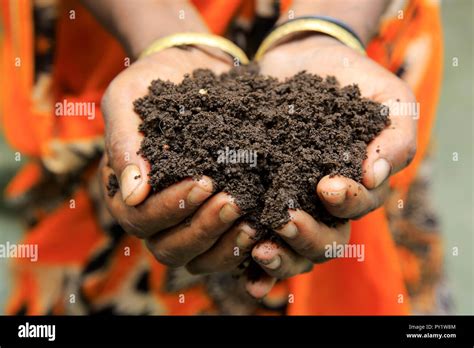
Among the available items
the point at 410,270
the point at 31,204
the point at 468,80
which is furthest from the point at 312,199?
the point at 468,80

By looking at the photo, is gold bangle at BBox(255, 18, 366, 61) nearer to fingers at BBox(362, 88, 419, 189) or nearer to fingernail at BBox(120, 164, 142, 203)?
fingers at BBox(362, 88, 419, 189)

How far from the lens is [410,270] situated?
4.77 ft

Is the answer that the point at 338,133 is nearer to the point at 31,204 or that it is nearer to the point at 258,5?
the point at 258,5

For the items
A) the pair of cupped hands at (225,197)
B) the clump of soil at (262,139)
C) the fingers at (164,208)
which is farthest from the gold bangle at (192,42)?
the fingers at (164,208)

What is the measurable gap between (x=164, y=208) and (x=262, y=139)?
6.4 inches

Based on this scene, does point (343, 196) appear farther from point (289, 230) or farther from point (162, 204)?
point (162, 204)

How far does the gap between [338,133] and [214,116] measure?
0.17 metres

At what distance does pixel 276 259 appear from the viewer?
807mm

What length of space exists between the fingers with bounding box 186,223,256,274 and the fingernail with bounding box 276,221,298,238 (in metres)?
0.04

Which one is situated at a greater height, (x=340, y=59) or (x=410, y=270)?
(x=340, y=59)

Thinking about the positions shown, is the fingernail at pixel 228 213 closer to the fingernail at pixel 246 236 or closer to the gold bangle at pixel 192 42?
the fingernail at pixel 246 236

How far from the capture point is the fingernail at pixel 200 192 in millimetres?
771

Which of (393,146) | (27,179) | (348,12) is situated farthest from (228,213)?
(27,179)

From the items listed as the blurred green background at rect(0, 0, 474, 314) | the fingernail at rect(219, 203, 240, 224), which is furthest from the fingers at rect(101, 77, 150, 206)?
the blurred green background at rect(0, 0, 474, 314)
